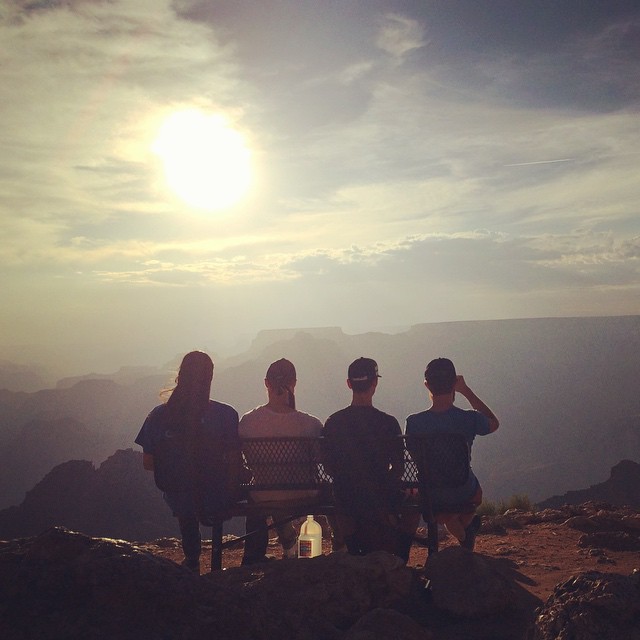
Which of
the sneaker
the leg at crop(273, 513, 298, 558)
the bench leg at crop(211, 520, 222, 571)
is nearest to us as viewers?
the bench leg at crop(211, 520, 222, 571)

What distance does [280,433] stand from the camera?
5984mm

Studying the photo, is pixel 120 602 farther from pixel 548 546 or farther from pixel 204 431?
pixel 548 546

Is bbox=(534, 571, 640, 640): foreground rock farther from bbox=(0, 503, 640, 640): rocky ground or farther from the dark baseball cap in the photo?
the dark baseball cap

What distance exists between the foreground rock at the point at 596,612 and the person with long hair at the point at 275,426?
2.64 metres

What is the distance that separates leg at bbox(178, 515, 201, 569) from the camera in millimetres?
5801

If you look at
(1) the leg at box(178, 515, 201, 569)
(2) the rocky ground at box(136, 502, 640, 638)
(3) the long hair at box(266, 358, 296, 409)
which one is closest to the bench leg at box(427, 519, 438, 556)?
(2) the rocky ground at box(136, 502, 640, 638)

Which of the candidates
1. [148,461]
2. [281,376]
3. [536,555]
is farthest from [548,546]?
[148,461]

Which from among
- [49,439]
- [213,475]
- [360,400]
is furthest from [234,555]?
[49,439]

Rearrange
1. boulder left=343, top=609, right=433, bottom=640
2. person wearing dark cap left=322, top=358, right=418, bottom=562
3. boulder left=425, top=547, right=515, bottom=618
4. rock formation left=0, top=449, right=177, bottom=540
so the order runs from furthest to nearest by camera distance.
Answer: rock formation left=0, top=449, right=177, bottom=540, person wearing dark cap left=322, top=358, right=418, bottom=562, boulder left=425, top=547, right=515, bottom=618, boulder left=343, top=609, right=433, bottom=640

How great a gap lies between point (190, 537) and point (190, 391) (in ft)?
4.10

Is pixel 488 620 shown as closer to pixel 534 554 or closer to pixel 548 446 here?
pixel 534 554

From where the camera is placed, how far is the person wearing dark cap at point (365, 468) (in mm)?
5340

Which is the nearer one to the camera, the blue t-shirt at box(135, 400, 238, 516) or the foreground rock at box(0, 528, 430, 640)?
the foreground rock at box(0, 528, 430, 640)

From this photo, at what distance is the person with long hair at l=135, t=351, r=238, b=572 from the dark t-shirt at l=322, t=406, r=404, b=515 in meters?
0.88
